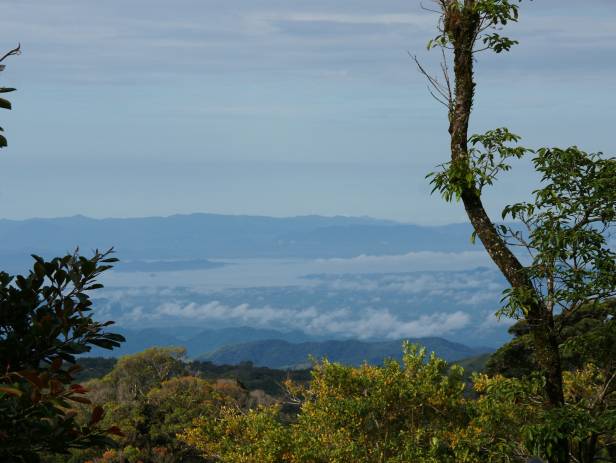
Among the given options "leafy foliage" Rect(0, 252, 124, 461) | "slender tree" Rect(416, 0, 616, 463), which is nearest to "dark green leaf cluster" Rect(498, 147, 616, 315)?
"slender tree" Rect(416, 0, 616, 463)

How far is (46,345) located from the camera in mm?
7348

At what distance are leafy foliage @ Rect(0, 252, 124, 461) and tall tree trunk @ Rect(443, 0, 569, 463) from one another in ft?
24.8

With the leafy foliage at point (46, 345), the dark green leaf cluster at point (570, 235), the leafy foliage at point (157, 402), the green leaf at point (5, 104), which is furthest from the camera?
the leafy foliage at point (157, 402)

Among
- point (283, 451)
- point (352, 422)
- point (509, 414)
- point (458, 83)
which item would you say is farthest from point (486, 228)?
point (283, 451)

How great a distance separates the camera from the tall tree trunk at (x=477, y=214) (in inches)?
545

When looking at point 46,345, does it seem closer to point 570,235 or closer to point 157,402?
point 570,235

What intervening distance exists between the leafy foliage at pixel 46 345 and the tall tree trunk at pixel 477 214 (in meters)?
7.55

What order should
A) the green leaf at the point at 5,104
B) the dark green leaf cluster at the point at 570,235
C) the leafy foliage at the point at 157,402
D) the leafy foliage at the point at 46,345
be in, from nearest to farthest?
the leafy foliage at the point at 46,345 < the green leaf at the point at 5,104 < the dark green leaf cluster at the point at 570,235 < the leafy foliage at the point at 157,402

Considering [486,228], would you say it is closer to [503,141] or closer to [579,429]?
[503,141]

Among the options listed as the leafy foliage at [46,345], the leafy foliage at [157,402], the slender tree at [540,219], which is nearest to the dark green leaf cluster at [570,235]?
the slender tree at [540,219]

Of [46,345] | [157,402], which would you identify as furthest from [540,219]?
[157,402]

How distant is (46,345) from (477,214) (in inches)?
333

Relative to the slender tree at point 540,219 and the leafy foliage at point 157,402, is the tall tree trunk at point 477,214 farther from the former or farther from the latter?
the leafy foliage at point 157,402

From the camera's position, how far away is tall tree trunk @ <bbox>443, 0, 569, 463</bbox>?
13.8 m
